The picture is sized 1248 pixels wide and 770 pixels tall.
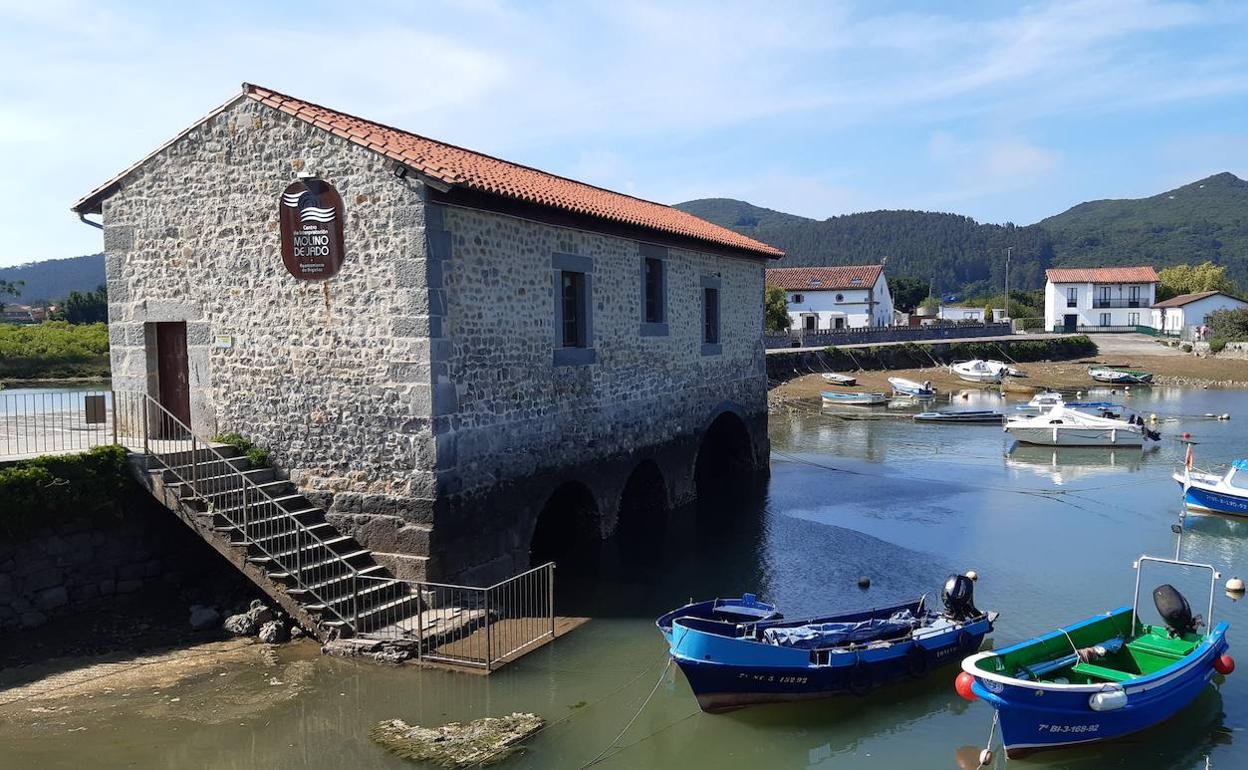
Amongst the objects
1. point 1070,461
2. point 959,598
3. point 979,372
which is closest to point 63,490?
point 959,598

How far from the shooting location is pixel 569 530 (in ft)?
60.4

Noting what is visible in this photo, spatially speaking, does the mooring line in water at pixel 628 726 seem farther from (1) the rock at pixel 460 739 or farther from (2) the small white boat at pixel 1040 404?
(2) the small white boat at pixel 1040 404

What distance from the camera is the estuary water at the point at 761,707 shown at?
10031 millimetres

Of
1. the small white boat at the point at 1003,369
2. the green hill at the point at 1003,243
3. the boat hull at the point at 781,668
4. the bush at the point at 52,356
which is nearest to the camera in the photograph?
the boat hull at the point at 781,668

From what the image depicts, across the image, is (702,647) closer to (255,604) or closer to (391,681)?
(391,681)

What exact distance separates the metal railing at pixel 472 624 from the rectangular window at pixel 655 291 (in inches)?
279

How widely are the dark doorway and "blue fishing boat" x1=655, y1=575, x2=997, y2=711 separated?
28.6 feet

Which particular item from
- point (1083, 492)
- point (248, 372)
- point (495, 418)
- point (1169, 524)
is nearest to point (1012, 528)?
point (1169, 524)

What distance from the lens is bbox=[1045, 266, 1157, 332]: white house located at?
8044 centimetres

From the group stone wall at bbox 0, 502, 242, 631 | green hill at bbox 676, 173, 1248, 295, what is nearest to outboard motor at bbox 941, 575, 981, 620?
stone wall at bbox 0, 502, 242, 631

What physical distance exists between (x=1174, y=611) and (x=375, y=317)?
10983mm

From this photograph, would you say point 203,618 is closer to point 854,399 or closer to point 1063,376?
point 854,399

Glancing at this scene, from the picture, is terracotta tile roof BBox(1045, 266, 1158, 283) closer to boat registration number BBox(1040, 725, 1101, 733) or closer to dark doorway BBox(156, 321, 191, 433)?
boat registration number BBox(1040, 725, 1101, 733)

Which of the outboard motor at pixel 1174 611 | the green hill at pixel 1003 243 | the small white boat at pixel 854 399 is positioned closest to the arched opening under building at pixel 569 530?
the outboard motor at pixel 1174 611
